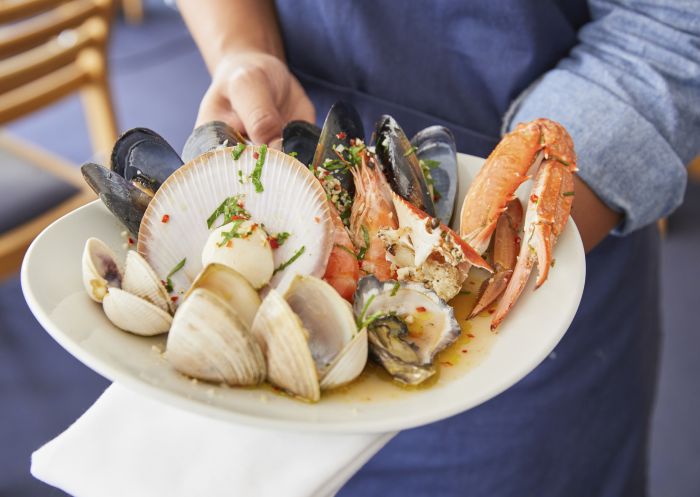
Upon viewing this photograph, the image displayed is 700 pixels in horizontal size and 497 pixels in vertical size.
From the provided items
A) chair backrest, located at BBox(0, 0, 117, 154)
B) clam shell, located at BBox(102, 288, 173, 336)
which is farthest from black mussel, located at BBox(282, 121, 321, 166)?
chair backrest, located at BBox(0, 0, 117, 154)

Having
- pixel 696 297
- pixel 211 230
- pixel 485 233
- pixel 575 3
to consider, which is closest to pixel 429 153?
pixel 485 233

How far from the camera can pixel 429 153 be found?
2.76ft

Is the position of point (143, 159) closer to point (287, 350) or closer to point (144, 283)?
point (144, 283)

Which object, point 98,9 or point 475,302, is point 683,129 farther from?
point 98,9

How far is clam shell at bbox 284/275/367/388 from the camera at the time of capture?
601 mm

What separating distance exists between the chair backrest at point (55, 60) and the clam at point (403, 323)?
5.06 ft

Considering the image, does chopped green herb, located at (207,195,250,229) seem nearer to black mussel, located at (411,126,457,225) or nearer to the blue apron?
black mussel, located at (411,126,457,225)

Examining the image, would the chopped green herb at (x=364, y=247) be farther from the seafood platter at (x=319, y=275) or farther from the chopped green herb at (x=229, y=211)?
the chopped green herb at (x=229, y=211)

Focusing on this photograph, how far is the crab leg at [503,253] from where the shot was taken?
2.26 ft

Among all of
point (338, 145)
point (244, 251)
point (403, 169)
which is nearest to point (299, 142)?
point (338, 145)

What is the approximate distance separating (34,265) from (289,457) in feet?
1.00

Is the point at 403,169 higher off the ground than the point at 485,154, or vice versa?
the point at 403,169

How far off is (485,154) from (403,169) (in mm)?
359

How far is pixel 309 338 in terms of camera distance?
608 millimetres
